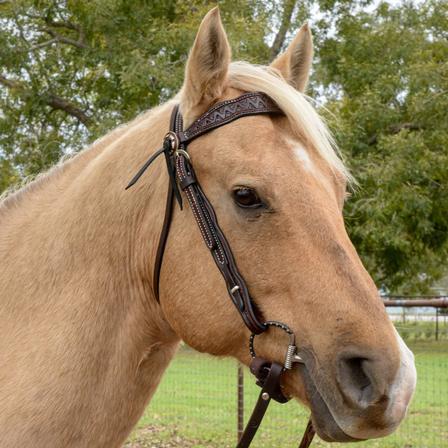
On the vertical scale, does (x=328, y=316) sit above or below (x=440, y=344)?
above

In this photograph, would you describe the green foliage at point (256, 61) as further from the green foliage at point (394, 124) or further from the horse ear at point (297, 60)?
the horse ear at point (297, 60)

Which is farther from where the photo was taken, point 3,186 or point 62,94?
point 62,94

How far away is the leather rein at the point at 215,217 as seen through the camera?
2.32 m

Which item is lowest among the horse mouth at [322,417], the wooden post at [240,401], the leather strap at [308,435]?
the wooden post at [240,401]

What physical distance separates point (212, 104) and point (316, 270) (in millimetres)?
774

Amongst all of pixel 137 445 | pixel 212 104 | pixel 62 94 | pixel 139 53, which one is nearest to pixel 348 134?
pixel 139 53

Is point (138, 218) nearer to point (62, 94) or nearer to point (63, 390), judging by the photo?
point (63, 390)

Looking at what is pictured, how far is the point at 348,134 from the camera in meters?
14.5

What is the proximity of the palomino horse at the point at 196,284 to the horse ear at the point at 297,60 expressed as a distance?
0.24 metres

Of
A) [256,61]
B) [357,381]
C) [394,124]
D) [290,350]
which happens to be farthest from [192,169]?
[394,124]

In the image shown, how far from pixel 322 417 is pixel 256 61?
1106cm

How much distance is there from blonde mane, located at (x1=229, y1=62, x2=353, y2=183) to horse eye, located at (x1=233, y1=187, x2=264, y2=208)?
296 mm

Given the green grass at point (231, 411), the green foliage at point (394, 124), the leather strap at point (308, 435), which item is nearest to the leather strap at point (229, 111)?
the leather strap at point (308, 435)

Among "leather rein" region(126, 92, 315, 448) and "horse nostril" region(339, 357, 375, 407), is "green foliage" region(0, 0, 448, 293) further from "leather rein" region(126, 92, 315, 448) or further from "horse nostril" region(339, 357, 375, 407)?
"horse nostril" region(339, 357, 375, 407)
